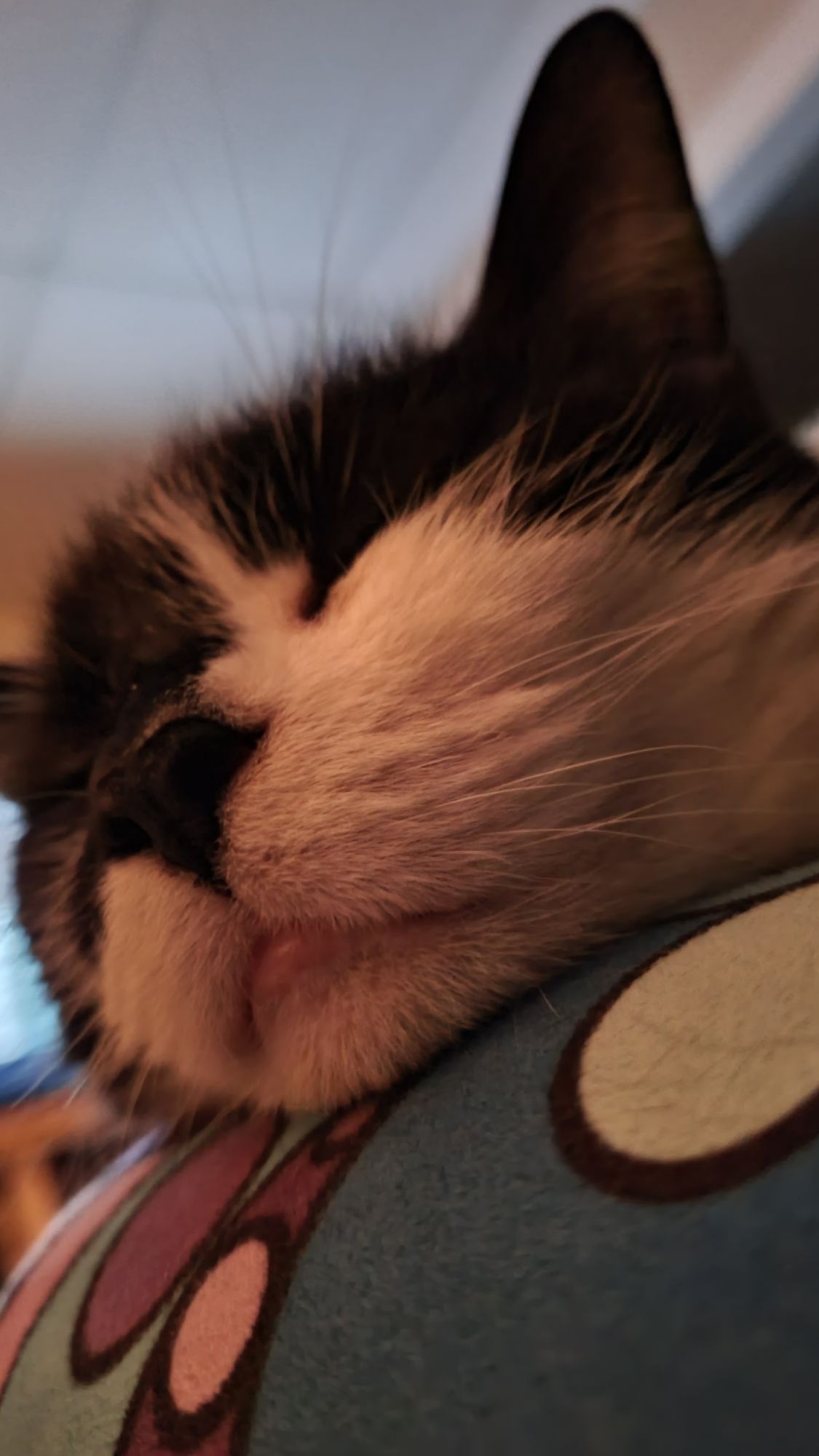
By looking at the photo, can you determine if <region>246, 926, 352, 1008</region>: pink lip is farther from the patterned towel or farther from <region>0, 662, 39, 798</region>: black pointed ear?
<region>0, 662, 39, 798</region>: black pointed ear

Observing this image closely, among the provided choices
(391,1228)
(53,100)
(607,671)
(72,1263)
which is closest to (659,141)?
(607,671)

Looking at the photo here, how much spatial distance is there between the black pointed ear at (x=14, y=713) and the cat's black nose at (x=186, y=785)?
0.24 m

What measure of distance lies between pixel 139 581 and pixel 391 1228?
43 centimetres

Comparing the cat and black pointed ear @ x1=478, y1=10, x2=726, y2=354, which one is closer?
the cat

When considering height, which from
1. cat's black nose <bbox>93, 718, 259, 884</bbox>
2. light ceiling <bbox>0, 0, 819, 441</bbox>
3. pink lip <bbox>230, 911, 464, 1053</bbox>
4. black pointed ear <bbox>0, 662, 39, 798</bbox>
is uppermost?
light ceiling <bbox>0, 0, 819, 441</bbox>

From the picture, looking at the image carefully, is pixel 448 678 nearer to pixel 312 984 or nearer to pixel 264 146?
pixel 312 984

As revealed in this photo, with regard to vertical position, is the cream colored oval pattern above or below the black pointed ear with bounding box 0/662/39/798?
below

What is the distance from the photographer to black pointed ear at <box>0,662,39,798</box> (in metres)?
0.73

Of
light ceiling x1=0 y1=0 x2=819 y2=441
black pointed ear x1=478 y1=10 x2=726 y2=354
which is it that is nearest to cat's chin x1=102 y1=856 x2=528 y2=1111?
black pointed ear x1=478 y1=10 x2=726 y2=354

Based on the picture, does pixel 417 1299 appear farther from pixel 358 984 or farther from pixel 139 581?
pixel 139 581

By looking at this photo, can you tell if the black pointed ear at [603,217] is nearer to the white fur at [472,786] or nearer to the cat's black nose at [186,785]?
the white fur at [472,786]

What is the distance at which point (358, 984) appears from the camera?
0.47 metres

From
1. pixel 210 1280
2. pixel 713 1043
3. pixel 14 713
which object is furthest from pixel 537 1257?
pixel 14 713

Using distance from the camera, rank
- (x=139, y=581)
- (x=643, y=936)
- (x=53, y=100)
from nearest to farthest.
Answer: (x=643, y=936) → (x=139, y=581) → (x=53, y=100)
